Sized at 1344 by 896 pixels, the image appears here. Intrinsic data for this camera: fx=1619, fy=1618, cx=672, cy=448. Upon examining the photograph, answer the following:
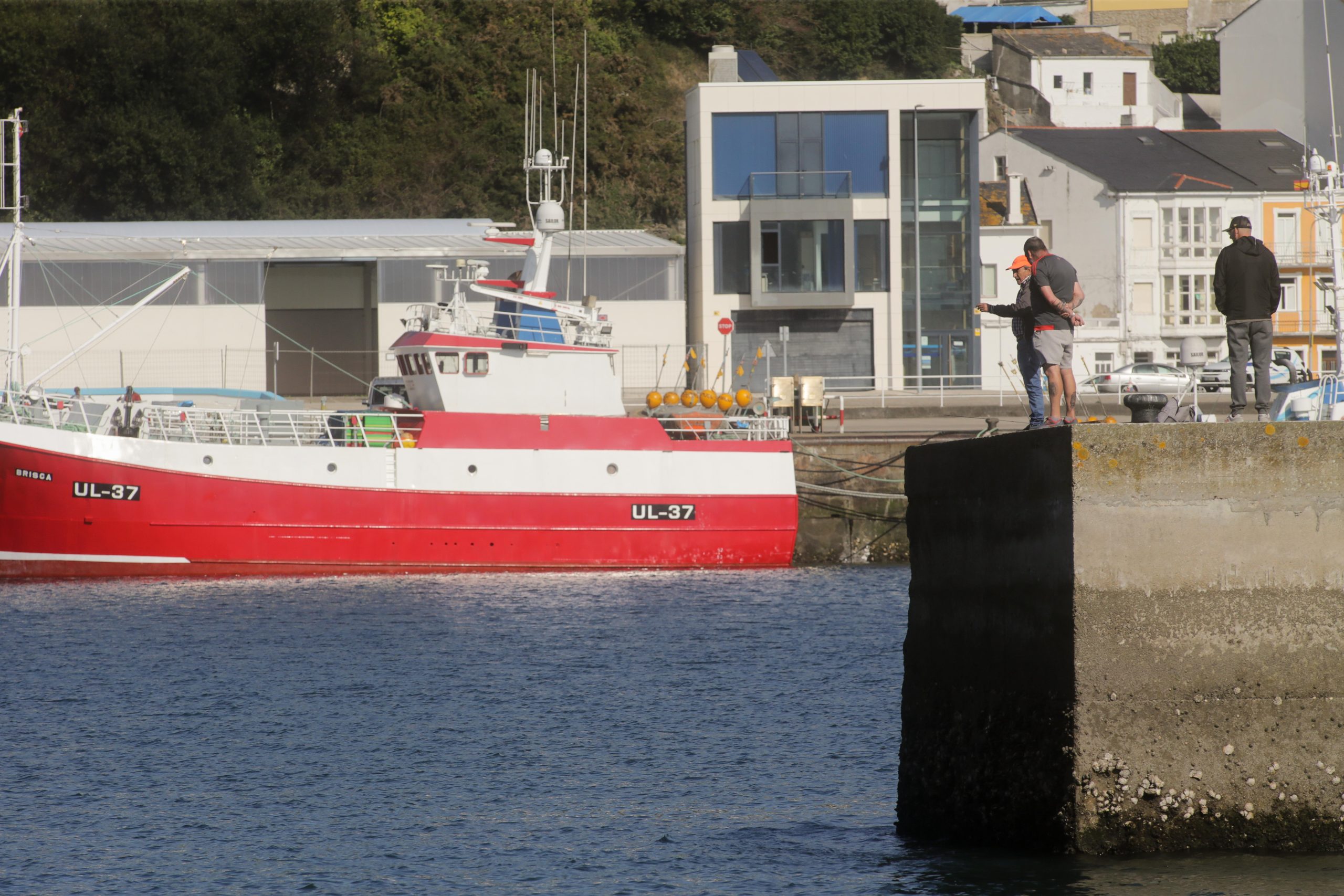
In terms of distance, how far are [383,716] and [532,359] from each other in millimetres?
14205

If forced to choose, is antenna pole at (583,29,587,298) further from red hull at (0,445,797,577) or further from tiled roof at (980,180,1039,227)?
tiled roof at (980,180,1039,227)

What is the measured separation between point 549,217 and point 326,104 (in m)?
32.0

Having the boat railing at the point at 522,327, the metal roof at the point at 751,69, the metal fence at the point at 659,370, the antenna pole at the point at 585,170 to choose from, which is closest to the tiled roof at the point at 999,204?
the metal roof at the point at 751,69

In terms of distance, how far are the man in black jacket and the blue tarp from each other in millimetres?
83125

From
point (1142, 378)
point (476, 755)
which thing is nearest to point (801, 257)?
point (1142, 378)

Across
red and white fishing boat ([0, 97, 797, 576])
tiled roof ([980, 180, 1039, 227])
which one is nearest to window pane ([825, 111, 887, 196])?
tiled roof ([980, 180, 1039, 227])

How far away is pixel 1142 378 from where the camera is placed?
47219 millimetres

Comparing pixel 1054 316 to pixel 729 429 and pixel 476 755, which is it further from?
pixel 729 429

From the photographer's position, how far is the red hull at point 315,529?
2795cm

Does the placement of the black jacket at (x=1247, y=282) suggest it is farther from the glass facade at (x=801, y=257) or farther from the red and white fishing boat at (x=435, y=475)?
the glass facade at (x=801, y=257)

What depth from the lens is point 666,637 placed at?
21719 mm

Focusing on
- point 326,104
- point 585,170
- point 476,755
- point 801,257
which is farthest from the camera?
point 326,104

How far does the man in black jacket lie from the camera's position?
1124cm

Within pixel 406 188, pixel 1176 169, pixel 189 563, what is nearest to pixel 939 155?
pixel 1176 169
